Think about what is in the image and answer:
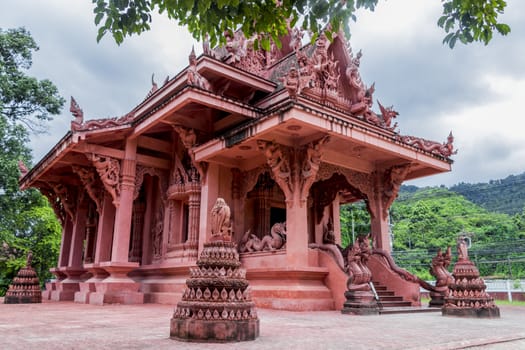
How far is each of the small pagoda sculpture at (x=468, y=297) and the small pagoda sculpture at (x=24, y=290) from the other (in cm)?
1027

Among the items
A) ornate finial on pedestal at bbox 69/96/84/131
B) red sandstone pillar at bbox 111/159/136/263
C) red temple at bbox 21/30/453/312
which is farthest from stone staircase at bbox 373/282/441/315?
ornate finial on pedestal at bbox 69/96/84/131

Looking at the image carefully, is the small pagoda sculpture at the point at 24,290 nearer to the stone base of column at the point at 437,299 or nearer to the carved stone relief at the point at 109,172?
the carved stone relief at the point at 109,172

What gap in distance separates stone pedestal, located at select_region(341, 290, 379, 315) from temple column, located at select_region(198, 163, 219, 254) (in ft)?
12.7

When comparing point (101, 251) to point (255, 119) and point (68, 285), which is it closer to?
point (68, 285)

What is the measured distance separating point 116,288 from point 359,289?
6.42m

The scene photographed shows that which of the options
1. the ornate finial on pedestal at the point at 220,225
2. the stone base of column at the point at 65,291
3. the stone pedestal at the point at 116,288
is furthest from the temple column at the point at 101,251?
the ornate finial on pedestal at the point at 220,225

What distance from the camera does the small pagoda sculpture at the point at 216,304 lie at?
4.13 meters

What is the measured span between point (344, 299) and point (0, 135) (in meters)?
13.9

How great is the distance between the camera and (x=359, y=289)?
7.70m

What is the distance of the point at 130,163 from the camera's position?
11531mm

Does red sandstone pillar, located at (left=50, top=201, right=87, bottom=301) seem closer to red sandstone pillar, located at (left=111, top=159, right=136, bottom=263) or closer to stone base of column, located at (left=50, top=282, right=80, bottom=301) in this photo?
stone base of column, located at (left=50, top=282, right=80, bottom=301)

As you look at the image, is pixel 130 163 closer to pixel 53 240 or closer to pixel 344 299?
pixel 344 299

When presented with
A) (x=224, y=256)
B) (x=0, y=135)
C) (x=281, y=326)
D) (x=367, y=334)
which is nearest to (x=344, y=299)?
(x=281, y=326)

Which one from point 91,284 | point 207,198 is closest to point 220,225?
point 207,198
